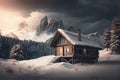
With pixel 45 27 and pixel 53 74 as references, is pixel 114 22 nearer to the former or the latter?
pixel 53 74

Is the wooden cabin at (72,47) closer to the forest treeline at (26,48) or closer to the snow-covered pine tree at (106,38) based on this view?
the snow-covered pine tree at (106,38)

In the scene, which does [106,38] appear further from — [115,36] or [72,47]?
[72,47]

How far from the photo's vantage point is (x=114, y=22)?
52.3m

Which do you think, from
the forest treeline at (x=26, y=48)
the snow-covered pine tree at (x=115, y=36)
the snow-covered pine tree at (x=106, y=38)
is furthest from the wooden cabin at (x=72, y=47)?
the forest treeline at (x=26, y=48)

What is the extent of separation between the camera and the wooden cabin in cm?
4227

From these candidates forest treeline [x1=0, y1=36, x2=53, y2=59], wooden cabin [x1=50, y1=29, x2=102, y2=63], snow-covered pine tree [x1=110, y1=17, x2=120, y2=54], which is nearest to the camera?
wooden cabin [x1=50, y1=29, x2=102, y2=63]

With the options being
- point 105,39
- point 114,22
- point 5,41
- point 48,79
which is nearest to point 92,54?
point 114,22

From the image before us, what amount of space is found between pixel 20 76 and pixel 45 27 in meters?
91.7

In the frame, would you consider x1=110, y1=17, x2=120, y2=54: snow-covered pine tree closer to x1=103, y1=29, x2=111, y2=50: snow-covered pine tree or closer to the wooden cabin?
x1=103, y1=29, x2=111, y2=50: snow-covered pine tree

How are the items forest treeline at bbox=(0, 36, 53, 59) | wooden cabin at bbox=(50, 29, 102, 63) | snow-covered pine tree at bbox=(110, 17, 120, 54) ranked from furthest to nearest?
forest treeline at bbox=(0, 36, 53, 59), snow-covered pine tree at bbox=(110, 17, 120, 54), wooden cabin at bbox=(50, 29, 102, 63)

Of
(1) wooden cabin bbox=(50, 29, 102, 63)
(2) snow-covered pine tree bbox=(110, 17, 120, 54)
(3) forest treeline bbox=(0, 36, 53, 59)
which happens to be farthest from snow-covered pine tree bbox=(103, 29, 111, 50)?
(3) forest treeline bbox=(0, 36, 53, 59)

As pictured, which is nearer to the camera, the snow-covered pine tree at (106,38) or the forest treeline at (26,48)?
the snow-covered pine tree at (106,38)

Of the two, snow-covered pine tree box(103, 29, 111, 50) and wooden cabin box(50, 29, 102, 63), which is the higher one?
snow-covered pine tree box(103, 29, 111, 50)

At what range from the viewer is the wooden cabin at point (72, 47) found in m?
42.3
